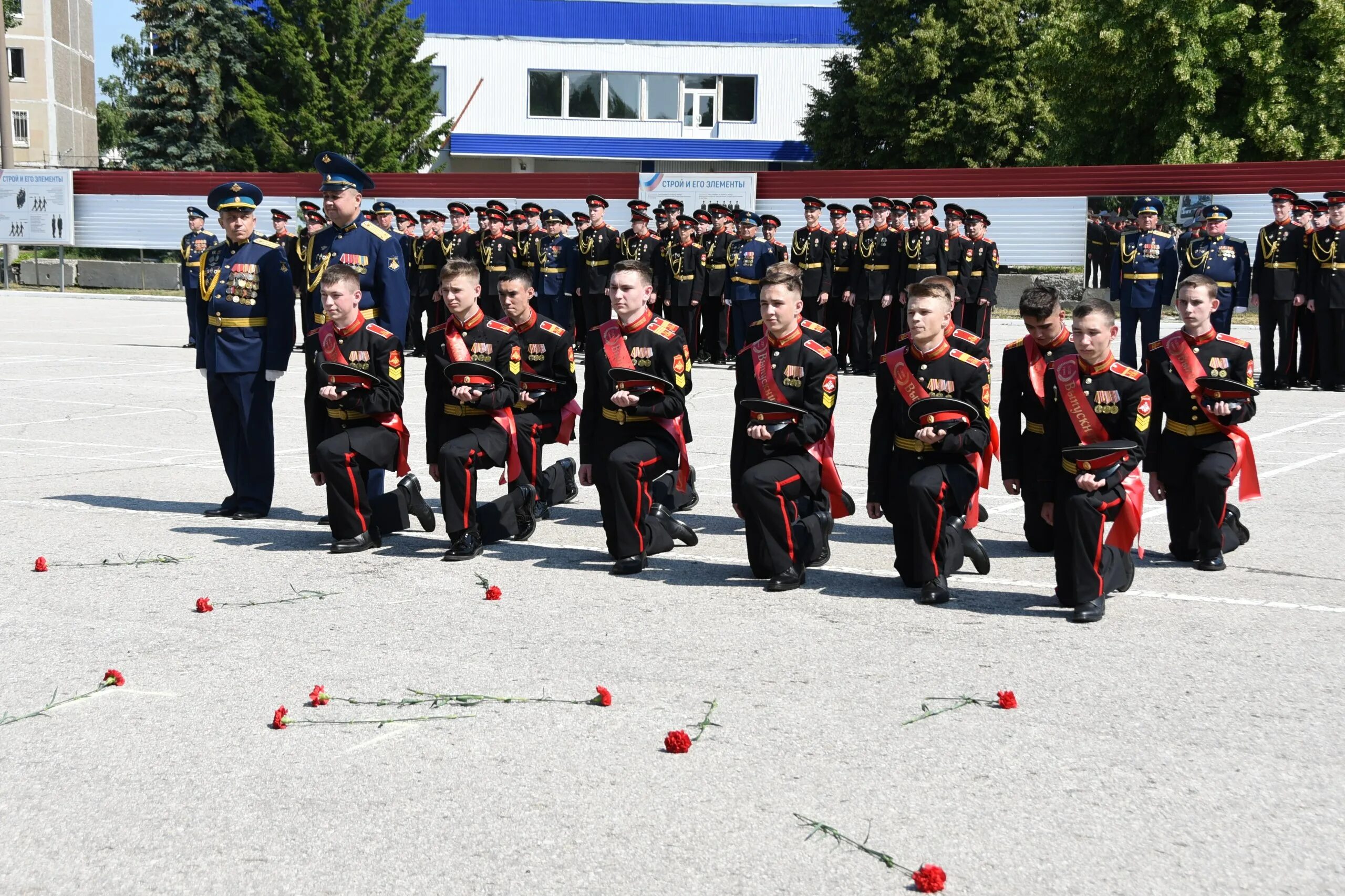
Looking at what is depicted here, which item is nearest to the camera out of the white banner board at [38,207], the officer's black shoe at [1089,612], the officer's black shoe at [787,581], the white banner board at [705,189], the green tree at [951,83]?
the officer's black shoe at [1089,612]

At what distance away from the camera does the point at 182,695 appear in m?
5.41

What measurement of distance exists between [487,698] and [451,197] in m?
27.8

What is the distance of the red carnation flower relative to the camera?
12.4ft

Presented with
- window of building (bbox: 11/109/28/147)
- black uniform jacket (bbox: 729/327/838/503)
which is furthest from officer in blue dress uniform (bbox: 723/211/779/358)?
window of building (bbox: 11/109/28/147)

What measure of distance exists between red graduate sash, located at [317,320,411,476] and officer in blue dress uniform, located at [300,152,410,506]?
0.50 meters

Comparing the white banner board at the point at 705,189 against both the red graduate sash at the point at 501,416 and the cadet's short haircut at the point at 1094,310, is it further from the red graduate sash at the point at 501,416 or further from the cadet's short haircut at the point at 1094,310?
the cadet's short haircut at the point at 1094,310

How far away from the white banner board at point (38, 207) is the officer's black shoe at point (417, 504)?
99.9 feet

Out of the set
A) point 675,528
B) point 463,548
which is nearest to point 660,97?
point 675,528

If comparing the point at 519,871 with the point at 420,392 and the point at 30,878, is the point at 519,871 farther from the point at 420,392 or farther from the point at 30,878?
the point at 420,392

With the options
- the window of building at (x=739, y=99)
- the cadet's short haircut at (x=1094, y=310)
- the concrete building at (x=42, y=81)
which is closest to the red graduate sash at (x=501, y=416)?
the cadet's short haircut at (x=1094, y=310)

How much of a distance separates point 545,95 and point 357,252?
52099mm

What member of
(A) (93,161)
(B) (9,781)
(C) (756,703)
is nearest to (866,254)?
(C) (756,703)

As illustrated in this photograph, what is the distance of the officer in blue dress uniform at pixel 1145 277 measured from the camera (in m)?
17.7

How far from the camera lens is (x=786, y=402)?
7.58 metres
